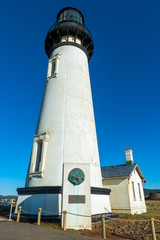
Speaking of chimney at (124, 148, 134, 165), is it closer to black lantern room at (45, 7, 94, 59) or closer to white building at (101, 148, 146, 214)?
white building at (101, 148, 146, 214)

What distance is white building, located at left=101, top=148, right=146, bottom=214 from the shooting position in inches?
720

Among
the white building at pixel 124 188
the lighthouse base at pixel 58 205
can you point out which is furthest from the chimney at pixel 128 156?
the lighthouse base at pixel 58 205

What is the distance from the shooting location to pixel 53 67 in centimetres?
1669

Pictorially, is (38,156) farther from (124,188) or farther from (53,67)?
(124,188)

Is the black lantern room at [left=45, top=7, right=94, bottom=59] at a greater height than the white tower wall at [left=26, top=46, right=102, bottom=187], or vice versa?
the black lantern room at [left=45, top=7, right=94, bottom=59]

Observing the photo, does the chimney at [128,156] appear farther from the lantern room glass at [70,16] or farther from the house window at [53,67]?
the lantern room glass at [70,16]

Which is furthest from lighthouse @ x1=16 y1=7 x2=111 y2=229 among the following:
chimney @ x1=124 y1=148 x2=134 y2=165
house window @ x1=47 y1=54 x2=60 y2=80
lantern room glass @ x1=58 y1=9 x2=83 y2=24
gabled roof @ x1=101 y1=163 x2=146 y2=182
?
chimney @ x1=124 y1=148 x2=134 y2=165

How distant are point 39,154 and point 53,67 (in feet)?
28.2

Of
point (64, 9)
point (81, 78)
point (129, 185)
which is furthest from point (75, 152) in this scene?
point (64, 9)

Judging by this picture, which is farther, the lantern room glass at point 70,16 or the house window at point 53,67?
the lantern room glass at point 70,16

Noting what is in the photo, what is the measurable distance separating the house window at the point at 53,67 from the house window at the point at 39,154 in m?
5.83

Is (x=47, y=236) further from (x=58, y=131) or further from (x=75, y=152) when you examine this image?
(x=58, y=131)

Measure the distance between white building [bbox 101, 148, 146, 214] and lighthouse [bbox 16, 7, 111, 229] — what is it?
703 centimetres

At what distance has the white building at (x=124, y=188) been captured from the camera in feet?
60.0
